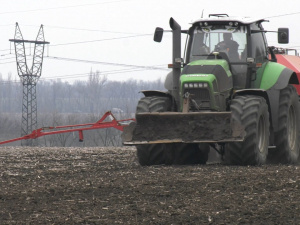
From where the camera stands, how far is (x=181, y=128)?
12.1 m

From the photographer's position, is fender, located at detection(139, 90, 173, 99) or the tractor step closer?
the tractor step

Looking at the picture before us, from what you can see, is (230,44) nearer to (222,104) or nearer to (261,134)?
(222,104)

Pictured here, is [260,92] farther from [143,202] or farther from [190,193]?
[143,202]

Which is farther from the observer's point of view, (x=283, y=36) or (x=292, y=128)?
(x=292, y=128)

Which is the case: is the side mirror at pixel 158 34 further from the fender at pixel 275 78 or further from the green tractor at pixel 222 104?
the fender at pixel 275 78

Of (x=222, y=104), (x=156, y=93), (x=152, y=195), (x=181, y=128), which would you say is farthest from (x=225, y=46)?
(x=152, y=195)

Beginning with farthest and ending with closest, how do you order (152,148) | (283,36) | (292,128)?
(292,128)
(283,36)
(152,148)

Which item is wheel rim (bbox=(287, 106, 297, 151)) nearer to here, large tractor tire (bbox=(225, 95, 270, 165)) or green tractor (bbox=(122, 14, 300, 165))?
green tractor (bbox=(122, 14, 300, 165))

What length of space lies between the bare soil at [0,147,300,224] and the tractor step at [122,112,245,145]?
0.60 metres

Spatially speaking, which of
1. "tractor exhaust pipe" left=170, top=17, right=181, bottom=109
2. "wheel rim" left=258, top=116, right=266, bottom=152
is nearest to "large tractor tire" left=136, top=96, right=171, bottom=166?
"tractor exhaust pipe" left=170, top=17, right=181, bottom=109

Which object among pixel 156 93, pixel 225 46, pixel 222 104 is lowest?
pixel 222 104

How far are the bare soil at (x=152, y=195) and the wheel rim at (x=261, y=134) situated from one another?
0.82 m

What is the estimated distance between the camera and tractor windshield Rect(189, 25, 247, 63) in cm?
1312

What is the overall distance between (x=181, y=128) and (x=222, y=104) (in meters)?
0.96
